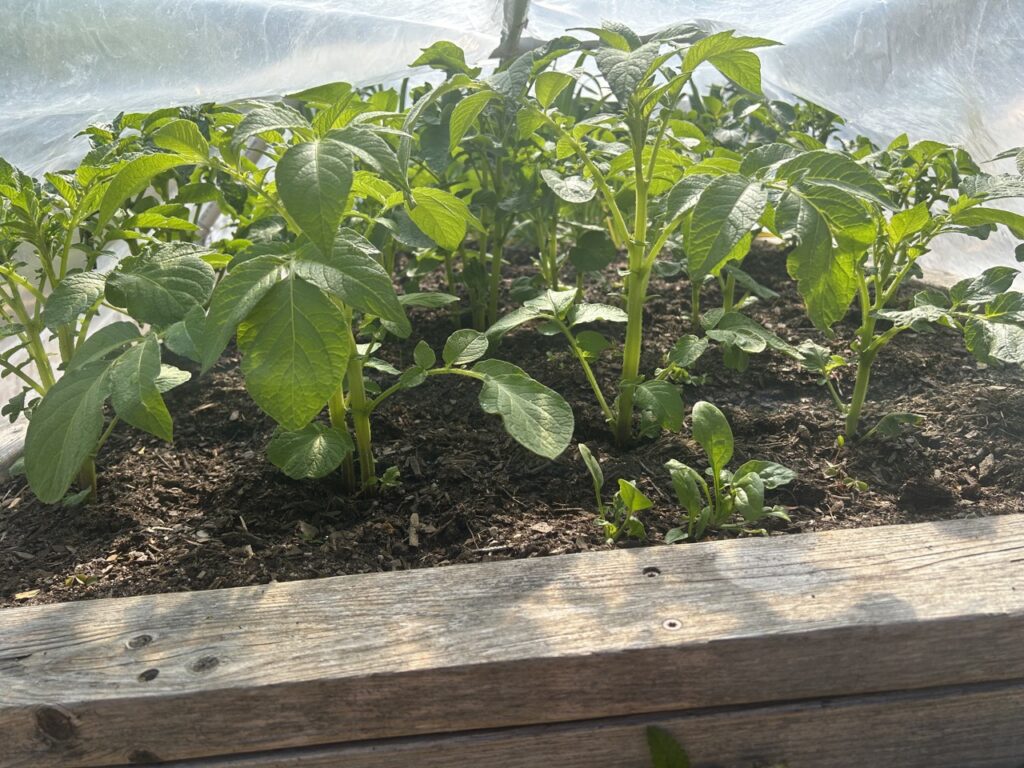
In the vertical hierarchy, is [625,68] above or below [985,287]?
above

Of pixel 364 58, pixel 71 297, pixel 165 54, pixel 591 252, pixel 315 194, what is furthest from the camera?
pixel 364 58

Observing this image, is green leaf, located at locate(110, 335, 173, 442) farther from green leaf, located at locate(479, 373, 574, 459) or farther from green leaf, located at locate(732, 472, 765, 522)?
green leaf, located at locate(732, 472, 765, 522)

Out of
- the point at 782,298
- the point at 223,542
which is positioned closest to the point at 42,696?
the point at 223,542

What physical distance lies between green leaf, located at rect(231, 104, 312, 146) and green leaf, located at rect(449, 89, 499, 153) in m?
0.23

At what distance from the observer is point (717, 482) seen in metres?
1.07

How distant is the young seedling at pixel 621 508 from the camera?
3.39 ft

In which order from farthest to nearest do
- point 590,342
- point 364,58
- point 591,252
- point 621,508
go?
point 364,58, point 591,252, point 590,342, point 621,508

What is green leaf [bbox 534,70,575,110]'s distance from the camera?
1.12 m

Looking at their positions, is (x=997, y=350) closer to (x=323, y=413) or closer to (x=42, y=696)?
(x=323, y=413)

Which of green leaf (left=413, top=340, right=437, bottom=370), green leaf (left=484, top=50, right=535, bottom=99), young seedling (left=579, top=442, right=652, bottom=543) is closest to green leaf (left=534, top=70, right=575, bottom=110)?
green leaf (left=484, top=50, right=535, bottom=99)

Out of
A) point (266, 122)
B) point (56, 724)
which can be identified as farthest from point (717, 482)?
point (56, 724)

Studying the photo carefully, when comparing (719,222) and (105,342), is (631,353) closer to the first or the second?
(719,222)

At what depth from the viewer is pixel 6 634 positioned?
0.92 metres

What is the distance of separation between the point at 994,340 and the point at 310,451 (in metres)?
0.86
